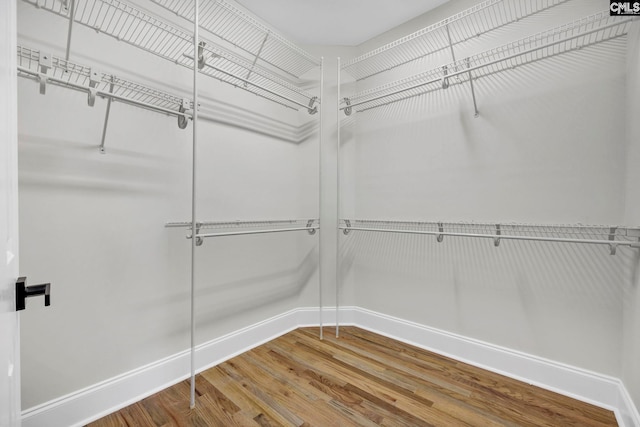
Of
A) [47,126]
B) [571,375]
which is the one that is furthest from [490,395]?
[47,126]

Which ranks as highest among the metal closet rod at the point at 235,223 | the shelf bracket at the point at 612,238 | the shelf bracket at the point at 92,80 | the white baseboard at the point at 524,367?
the shelf bracket at the point at 92,80

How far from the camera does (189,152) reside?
170cm

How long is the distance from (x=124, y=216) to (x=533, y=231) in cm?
219

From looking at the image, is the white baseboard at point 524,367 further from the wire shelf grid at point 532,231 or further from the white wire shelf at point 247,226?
the white wire shelf at point 247,226

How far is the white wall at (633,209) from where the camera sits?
1.23 m

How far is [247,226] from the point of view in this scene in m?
2.04

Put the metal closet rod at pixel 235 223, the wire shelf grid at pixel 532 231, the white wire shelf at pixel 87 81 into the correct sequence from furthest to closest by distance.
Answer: the metal closet rod at pixel 235 223
the wire shelf grid at pixel 532 231
the white wire shelf at pixel 87 81

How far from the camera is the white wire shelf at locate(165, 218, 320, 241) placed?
159cm

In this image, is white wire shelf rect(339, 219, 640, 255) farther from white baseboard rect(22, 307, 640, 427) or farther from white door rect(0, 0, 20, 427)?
white door rect(0, 0, 20, 427)

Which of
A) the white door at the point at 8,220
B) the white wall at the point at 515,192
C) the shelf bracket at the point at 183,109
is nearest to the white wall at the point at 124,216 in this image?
the shelf bracket at the point at 183,109

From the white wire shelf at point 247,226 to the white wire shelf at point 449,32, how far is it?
129 cm

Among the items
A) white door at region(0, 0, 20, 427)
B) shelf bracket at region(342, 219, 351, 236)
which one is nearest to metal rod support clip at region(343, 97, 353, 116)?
shelf bracket at region(342, 219, 351, 236)

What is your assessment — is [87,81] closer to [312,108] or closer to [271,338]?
[312,108]

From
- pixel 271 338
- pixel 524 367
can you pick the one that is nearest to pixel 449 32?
pixel 524 367
